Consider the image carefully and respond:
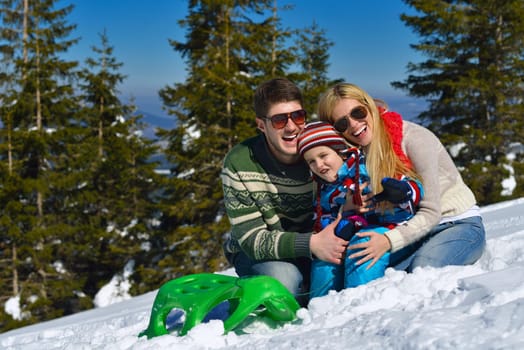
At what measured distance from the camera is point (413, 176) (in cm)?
291

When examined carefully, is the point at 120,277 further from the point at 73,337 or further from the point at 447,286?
the point at 447,286

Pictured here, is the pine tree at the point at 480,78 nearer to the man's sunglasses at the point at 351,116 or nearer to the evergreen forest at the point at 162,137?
the evergreen forest at the point at 162,137

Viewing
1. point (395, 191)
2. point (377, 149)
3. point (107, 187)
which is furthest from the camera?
point (107, 187)

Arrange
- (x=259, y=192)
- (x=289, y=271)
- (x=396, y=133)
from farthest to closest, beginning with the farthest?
(x=259, y=192)
(x=289, y=271)
(x=396, y=133)

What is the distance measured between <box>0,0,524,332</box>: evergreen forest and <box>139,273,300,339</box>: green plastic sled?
10658 mm

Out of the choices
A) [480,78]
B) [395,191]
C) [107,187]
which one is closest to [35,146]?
[107,187]

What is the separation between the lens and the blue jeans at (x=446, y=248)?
2881 mm

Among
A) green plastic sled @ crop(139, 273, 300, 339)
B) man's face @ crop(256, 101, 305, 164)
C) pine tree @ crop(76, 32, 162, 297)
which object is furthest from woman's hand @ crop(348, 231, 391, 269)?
pine tree @ crop(76, 32, 162, 297)

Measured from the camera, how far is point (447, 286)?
252 cm

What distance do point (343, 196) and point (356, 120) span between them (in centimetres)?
46

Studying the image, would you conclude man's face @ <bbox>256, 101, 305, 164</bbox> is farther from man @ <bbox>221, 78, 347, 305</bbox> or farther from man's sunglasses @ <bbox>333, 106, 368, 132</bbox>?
man's sunglasses @ <bbox>333, 106, 368, 132</bbox>

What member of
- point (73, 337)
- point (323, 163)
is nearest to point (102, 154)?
point (73, 337)

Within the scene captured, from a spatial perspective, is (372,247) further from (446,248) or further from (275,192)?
(275,192)

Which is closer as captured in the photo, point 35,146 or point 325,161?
point 325,161
